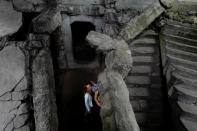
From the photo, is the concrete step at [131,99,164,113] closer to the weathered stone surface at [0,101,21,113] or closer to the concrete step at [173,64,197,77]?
the concrete step at [173,64,197,77]

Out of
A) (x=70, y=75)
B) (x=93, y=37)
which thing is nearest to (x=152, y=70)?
(x=93, y=37)

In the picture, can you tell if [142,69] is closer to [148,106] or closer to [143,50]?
[143,50]

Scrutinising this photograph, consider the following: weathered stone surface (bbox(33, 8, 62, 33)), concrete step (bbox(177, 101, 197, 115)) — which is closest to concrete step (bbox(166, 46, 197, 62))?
concrete step (bbox(177, 101, 197, 115))

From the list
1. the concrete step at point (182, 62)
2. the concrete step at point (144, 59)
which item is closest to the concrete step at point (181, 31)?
the concrete step at point (144, 59)

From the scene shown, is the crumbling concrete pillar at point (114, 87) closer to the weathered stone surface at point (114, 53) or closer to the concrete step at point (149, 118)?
the weathered stone surface at point (114, 53)

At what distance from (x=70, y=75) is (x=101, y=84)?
4324mm

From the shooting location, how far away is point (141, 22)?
705 cm

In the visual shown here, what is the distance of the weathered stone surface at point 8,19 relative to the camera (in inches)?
227

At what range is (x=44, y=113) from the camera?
490 cm

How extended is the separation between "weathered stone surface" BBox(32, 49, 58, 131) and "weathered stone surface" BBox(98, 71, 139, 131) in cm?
118

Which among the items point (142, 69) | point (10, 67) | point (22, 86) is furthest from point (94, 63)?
point (22, 86)

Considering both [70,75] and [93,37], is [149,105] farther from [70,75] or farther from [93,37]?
[70,75]

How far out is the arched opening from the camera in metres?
9.08

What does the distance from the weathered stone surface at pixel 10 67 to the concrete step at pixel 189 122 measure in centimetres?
302
